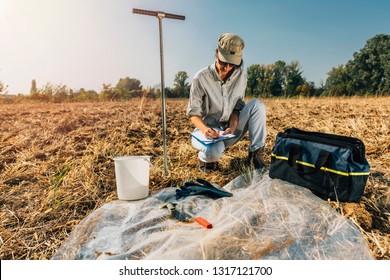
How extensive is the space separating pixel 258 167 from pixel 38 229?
188 cm

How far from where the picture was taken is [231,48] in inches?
95.4

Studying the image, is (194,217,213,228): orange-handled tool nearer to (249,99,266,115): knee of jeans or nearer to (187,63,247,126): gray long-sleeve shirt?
(187,63,247,126): gray long-sleeve shirt

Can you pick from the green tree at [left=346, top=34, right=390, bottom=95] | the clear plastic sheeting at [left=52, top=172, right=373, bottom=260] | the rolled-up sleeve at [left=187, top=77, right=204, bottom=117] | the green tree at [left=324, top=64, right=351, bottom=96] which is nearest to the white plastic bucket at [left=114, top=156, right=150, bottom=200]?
the clear plastic sheeting at [left=52, top=172, right=373, bottom=260]

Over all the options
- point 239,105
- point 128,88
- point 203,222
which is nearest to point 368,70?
point 128,88

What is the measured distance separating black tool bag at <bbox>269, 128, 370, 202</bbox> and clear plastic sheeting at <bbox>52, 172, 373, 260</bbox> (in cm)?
11

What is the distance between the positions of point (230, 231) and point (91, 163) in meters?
1.93

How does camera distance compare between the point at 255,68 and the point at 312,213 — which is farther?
the point at 255,68

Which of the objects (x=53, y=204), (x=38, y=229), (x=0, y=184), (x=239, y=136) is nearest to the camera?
(x=38, y=229)

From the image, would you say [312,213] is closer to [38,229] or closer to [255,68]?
[38,229]

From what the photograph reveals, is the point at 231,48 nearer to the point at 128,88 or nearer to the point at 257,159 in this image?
the point at 257,159

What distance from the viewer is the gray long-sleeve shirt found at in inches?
109

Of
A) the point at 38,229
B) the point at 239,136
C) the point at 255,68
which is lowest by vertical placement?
the point at 38,229

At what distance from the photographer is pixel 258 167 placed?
286 cm
